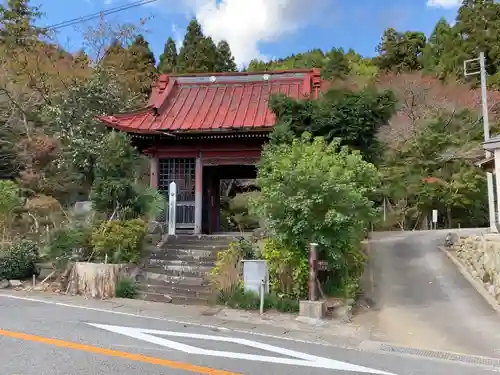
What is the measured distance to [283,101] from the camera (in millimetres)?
12719

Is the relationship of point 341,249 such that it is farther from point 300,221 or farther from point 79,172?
point 79,172

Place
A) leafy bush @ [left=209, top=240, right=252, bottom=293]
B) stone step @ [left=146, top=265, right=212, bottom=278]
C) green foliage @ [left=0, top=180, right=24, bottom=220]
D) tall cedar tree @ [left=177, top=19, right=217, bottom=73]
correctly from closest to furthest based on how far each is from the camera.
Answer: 1. leafy bush @ [left=209, top=240, right=252, bottom=293]
2. stone step @ [left=146, top=265, right=212, bottom=278]
3. green foliage @ [left=0, top=180, right=24, bottom=220]
4. tall cedar tree @ [left=177, top=19, right=217, bottom=73]

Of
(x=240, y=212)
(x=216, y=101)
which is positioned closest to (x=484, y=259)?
(x=216, y=101)

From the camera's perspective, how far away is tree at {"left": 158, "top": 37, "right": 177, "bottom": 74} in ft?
122

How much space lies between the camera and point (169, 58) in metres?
39.8

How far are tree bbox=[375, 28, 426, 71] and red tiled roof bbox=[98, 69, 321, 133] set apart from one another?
2264cm

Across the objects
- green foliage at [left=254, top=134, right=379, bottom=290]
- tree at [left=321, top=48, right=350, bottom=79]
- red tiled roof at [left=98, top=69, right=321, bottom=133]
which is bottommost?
green foliage at [left=254, top=134, right=379, bottom=290]

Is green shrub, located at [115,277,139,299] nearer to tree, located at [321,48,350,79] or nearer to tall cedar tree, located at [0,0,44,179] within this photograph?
tall cedar tree, located at [0,0,44,179]

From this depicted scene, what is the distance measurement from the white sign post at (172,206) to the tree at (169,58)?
2378 cm

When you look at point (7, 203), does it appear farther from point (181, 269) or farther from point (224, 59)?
point (224, 59)

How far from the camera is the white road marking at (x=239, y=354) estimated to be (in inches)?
233

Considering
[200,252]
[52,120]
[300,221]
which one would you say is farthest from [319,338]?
[52,120]

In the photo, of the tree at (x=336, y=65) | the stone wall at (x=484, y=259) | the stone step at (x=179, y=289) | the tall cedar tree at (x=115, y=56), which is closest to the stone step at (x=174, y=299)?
the stone step at (x=179, y=289)

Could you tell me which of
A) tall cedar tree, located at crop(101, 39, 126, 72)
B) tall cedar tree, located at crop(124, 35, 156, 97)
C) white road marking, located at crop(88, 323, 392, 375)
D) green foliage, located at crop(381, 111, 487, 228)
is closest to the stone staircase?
white road marking, located at crop(88, 323, 392, 375)
